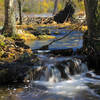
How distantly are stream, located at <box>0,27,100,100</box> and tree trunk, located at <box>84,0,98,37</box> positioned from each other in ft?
3.97

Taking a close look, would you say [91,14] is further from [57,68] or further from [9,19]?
[9,19]

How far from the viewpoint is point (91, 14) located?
24.5ft

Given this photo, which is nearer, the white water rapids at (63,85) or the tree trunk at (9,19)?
the white water rapids at (63,85)

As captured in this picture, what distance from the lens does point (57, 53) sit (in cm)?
873

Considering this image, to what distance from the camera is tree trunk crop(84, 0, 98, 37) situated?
24.2ft

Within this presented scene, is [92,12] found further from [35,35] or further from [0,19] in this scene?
[0,19]

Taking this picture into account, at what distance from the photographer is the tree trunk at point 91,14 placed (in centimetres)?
738

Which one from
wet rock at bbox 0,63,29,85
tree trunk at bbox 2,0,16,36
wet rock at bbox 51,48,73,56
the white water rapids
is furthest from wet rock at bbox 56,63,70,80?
tree trunk at bbox 2,0,16,36

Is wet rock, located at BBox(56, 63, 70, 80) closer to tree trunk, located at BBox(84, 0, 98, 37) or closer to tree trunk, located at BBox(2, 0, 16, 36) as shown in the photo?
tree trunk, located at BBox(84, 0, 98, 37)

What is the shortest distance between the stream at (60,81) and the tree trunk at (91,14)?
1210 mm

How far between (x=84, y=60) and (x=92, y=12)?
2.03 m

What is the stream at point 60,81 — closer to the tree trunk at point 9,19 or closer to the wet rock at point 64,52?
the wet rock at point 64,52

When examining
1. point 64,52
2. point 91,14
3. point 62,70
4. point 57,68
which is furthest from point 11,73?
point 91,14

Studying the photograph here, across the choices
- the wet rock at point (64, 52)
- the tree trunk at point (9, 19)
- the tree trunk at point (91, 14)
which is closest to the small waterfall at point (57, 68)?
the wet rock at point (64, 52)
